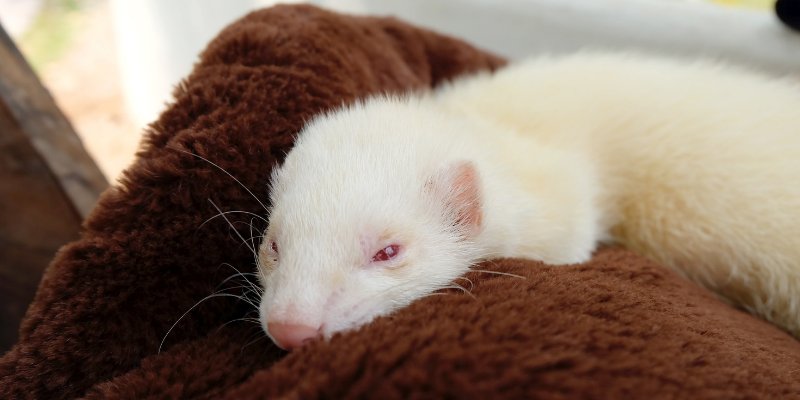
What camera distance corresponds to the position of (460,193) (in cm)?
103

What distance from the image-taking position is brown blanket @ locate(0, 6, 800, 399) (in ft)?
2.17

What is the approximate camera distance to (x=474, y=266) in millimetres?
1058

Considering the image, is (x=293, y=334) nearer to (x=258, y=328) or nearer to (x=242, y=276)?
(x=258, y=328)

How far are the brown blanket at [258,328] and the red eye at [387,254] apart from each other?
0.11m

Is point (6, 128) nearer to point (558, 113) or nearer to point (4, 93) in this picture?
point (4, 93)

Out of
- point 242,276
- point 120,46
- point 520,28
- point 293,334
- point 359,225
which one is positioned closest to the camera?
point 293,334

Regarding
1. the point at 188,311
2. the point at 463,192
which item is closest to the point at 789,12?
the point at 463,192

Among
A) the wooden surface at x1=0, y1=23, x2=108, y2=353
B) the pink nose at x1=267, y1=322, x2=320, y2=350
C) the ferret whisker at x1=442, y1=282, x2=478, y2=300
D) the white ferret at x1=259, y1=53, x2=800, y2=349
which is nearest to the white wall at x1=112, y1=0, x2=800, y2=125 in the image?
the white ferret at x1=259, y1=53, x2=800, y2=349

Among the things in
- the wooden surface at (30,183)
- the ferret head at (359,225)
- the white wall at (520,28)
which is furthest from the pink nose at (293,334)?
the white wall at (520,28)

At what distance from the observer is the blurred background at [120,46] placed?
2.48 meters

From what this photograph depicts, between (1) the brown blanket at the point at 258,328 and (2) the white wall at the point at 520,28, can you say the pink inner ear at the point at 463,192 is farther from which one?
(2) the white wall at the point at 520,28

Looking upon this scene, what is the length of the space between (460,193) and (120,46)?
2.68 metres

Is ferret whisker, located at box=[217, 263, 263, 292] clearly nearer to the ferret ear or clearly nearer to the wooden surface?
the ferret ear

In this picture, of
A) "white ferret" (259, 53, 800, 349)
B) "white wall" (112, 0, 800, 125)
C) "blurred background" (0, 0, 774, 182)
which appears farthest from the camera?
"blurred background" (0, 0, 774, 182)
